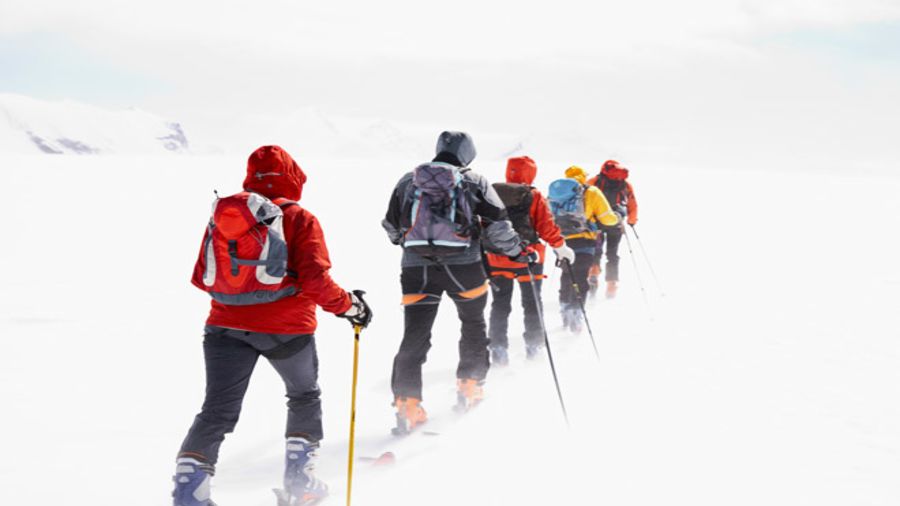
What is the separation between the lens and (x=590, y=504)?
423cm

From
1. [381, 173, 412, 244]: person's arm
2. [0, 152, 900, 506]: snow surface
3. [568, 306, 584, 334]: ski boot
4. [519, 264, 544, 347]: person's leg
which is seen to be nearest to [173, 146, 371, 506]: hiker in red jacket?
[0, 152, 900, 506]: snow surface

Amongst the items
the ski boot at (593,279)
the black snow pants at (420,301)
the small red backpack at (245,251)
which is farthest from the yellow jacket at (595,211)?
the small red backpack at (245,251)

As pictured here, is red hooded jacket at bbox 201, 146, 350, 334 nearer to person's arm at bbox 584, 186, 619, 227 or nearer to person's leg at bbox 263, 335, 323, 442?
person's leg at bbox 263, 335, 323, 442

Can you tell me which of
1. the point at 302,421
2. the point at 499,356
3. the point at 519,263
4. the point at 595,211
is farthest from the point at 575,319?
the point at 302,421

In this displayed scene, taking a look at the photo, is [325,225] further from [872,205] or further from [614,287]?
[872,205]

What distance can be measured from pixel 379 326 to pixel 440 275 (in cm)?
443

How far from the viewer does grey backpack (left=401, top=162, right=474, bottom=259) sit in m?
5.17

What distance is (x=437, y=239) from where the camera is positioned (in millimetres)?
5312

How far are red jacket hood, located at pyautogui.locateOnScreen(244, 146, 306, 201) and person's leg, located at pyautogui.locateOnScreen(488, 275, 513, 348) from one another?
12.7 ft

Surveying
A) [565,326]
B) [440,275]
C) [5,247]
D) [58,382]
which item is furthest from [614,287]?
[5,247]

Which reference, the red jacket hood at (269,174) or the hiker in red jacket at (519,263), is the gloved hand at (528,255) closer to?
the hiker in red jacket at (519,263)

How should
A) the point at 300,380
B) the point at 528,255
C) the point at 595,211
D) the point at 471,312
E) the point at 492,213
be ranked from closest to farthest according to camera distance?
the point at 300,380
the point at 492,213
the point at 471,312
the point at 528,255
the point at 595,211

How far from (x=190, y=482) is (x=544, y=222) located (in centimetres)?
434

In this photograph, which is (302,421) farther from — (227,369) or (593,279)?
(593,279)
